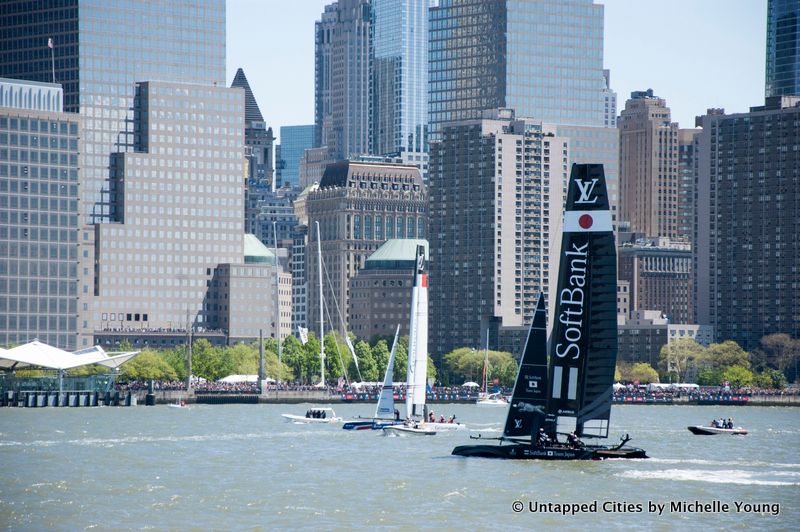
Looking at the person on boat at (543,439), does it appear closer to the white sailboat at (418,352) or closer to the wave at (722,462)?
the wave at (722,462)

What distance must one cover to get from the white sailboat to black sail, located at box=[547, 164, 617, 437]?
1514 inches

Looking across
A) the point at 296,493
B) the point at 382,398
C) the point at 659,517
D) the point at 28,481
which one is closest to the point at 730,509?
the point at 659,517

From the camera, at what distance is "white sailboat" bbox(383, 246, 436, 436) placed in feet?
529

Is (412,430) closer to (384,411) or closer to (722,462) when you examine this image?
(384,411)

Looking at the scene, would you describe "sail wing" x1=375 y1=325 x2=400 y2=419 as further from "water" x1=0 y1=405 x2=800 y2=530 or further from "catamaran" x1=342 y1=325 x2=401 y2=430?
"water" x1=0 y1=405 x2=800 y2=530

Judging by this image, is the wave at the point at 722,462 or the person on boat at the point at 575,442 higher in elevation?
the person on boat at the point at 575,442

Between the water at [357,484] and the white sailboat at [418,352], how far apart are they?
1523 mm

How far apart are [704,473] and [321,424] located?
7560 centimetres

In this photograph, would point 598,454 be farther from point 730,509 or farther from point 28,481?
point 28,481

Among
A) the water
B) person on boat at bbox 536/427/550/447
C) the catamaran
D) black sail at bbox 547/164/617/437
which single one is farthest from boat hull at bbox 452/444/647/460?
the catamaran

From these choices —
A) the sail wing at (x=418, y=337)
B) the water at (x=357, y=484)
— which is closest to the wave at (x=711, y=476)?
the water at (x=357, y=484)

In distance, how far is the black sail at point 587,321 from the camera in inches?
4796

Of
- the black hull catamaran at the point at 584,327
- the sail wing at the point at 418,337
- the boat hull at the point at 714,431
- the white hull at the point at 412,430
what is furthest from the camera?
the boat hull at the point at 714,431

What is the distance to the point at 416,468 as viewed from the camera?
5089 inches
